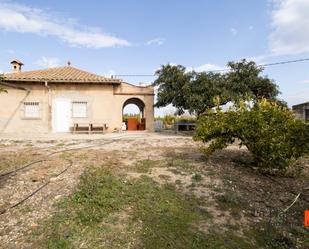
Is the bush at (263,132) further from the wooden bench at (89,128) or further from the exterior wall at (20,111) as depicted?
the exterior wall at (20,111)

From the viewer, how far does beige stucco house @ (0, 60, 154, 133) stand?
783 inches

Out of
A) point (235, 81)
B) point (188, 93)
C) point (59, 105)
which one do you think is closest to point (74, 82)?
point (59, 105)

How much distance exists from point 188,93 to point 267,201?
1295cm

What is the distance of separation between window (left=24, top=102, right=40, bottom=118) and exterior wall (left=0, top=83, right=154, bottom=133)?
220 millimetres

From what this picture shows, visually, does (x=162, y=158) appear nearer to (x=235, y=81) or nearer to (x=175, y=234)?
(x=175, y=234)

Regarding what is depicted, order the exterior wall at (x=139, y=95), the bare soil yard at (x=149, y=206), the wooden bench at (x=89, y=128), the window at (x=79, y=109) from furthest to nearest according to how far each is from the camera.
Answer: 1. the exterior wall at (x=139, y=95)
2. the window at (x=79, y=109)
3. the wooden bench at (x=89, y=128)
4. the bare soil yard at (x=149, y=206)

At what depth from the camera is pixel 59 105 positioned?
20.4m

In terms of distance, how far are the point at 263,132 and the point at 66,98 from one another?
15.9m

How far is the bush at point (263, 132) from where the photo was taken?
24.1 ft

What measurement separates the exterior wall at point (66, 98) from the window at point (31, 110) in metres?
0.22

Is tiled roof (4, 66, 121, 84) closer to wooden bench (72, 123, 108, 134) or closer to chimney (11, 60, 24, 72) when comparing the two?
chimney (11, 60, 24, 72)

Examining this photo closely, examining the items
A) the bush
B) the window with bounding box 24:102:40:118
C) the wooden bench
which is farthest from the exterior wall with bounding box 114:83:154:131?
the bush

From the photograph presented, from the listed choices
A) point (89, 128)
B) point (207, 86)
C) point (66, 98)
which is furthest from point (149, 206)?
point (66, 98)

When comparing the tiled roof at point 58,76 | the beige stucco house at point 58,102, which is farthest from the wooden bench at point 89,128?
the tiled roof at point 58,76
